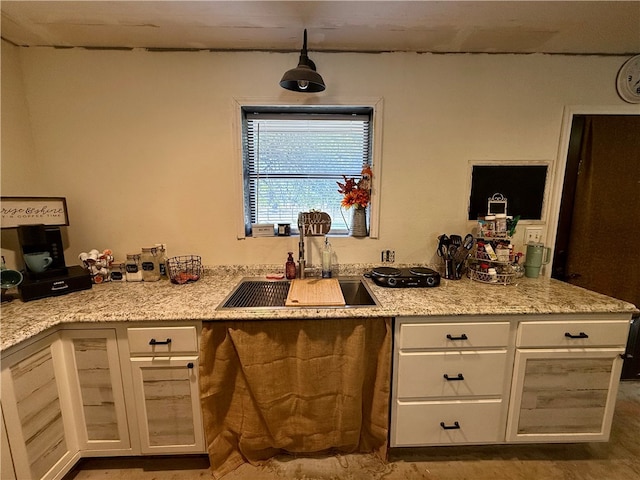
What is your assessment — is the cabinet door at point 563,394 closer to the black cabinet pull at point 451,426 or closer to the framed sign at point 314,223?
the black cabinet pull at point 451,426

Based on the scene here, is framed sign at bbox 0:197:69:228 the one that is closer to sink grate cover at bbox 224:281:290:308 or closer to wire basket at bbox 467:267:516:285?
sink grate cover at bbox 224:281:290:308

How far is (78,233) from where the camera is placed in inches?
73.7

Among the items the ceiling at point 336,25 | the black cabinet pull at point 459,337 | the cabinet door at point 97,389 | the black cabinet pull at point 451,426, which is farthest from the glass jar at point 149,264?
the black cabinet pull at point 451,426

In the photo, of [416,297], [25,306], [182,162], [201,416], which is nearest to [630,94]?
[416,297]

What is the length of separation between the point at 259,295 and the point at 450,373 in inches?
44.0

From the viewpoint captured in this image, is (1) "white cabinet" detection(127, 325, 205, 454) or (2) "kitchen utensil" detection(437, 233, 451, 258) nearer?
(1) "white cabinet" detection(127, 325, 205, 454)

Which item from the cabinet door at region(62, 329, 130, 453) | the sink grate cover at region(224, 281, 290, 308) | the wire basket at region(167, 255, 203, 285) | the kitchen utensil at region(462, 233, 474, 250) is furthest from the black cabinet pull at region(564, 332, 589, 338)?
the cabinet door at region(62, 329, 130, 453)

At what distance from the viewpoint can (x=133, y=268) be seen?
5.85 feet

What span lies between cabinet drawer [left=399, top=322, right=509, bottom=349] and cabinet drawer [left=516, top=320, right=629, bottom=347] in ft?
0.38

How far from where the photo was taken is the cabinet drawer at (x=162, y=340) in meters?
1.33

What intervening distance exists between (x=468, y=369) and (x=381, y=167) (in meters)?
1.30

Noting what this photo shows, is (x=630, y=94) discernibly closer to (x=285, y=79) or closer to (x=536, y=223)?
(x=536, y=223)

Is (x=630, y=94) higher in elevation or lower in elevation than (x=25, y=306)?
higher

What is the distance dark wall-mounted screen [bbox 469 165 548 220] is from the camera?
6.21 ft
